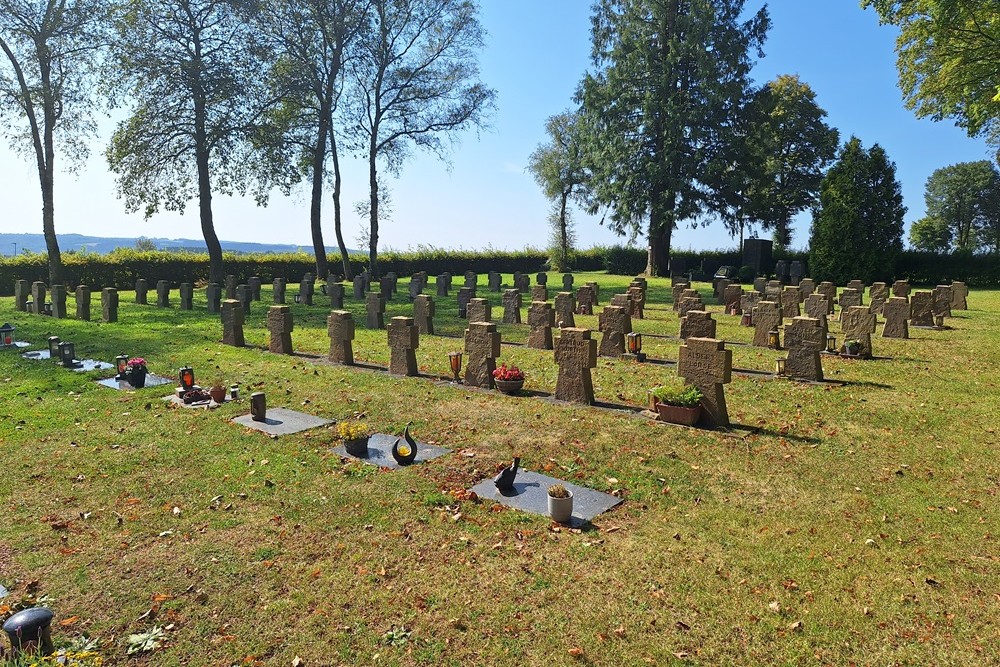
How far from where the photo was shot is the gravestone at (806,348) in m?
12.1

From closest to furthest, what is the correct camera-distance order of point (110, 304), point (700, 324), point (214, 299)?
point (700, 324)
point (110, 304)
point (214, 299)

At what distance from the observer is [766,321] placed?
16.3 meters

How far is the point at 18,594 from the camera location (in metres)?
4.95

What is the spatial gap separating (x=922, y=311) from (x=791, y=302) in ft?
11.9

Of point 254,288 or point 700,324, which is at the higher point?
point 254,288

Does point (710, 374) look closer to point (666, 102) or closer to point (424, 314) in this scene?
point (424, 314)

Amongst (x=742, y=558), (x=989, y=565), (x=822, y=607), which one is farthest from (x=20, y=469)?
(x=989, y=565)

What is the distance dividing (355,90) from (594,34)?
616 inches

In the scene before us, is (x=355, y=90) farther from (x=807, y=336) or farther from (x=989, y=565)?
(x=989, y=565)

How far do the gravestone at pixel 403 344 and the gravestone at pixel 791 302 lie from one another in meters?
13.8

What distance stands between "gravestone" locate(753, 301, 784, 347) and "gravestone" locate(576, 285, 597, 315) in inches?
287

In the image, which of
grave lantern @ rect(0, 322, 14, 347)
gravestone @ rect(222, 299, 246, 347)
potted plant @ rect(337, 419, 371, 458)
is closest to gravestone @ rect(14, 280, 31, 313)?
grave lantern @ rect(0, 322, 14, 347)

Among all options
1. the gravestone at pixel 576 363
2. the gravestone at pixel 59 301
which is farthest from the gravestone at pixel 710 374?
the gravestone at pixel 59 301

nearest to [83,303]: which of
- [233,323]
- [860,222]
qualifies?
[233,323]
